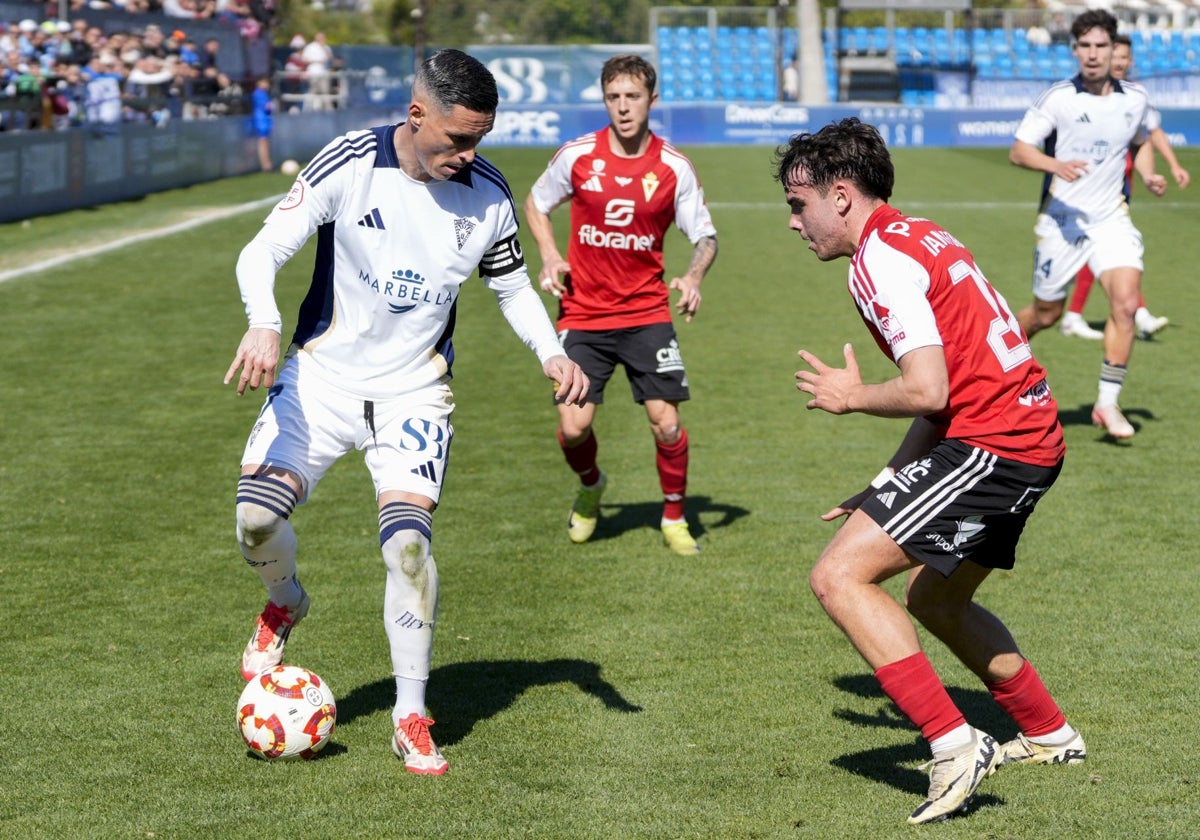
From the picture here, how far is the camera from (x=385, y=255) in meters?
5.23

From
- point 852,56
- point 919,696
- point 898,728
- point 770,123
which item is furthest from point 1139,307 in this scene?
point 852,56

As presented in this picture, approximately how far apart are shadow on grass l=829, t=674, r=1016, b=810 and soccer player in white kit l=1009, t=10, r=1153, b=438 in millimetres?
4972

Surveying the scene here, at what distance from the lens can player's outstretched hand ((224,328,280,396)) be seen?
4.66 metres

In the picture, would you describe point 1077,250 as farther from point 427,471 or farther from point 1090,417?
point 427,471

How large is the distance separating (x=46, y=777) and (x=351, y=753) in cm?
101

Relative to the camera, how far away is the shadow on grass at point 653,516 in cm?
827

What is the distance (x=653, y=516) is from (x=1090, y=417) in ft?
13.8

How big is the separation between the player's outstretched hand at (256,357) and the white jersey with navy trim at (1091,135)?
6981 mm

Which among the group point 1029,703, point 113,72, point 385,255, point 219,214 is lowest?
point 1029,703

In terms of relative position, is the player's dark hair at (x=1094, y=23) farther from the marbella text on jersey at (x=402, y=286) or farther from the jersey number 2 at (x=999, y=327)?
the marbella text on jersey at (x=402, y=286)

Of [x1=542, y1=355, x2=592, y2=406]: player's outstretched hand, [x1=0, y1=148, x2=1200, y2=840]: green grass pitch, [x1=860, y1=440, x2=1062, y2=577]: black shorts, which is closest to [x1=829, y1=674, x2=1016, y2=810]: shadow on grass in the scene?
[x1=0, y1=148, x2=1200, y2=840]: green grass pitch

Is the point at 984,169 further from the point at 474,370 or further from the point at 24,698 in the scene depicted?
the point at 24,698

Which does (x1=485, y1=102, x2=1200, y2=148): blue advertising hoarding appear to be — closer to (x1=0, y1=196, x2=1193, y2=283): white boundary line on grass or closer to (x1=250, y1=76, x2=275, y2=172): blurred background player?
(x1=250, y1=76, x2=275, y2=172): blurred background player

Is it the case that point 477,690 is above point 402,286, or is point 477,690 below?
below
